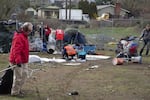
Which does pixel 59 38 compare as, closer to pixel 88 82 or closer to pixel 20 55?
pixel 88 82

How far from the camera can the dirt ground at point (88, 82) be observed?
13.0m

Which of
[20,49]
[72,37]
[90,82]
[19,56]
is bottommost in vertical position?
[72,37]

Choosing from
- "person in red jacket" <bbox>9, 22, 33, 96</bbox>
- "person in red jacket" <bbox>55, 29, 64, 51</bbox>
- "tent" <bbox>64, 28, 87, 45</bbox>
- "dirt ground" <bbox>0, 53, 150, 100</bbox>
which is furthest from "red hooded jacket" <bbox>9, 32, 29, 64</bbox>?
"tent" <bbox>64, 28, 87, 45</bbox>

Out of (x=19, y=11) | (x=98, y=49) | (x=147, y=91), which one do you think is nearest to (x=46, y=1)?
(x=19, y=11)

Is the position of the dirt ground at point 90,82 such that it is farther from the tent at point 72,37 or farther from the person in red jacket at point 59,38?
the tent at point 72,37

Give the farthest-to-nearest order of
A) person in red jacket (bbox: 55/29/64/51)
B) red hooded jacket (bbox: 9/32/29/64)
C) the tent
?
the tent, person in red jacket (bbox: 55/29/64/51), red hooded jacket (bbox: 9/32/29/64)

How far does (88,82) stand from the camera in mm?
15547

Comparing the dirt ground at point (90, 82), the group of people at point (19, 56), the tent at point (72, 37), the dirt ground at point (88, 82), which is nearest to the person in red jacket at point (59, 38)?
the tent at point (72, 37)

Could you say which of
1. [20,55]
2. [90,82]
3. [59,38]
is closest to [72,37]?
[59,38]

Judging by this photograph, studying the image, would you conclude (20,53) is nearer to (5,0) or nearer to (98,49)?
(98,49)

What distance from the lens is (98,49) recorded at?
1248 inches

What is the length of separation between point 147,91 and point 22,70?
12.6ft

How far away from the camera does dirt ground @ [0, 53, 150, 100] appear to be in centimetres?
1297

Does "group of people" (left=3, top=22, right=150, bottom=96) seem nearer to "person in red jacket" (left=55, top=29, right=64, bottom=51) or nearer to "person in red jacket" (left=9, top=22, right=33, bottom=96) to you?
"person in red jacket" (left=9, top=22, right=33, bottom=96)
